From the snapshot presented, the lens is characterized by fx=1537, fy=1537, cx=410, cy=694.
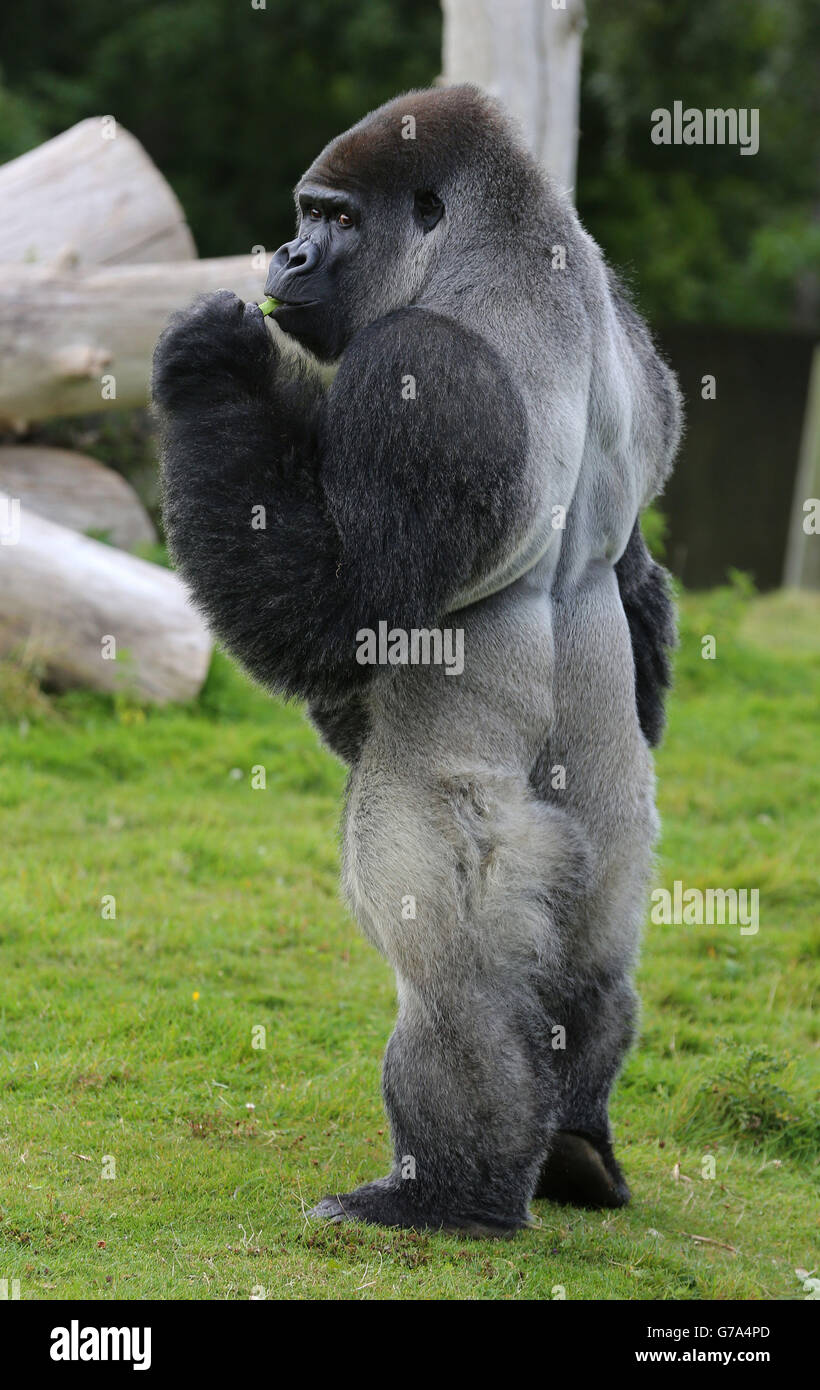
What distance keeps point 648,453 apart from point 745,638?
23.5ft

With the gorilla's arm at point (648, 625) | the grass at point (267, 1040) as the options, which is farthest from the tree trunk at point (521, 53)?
the gorilla's arm at point (648, 625)

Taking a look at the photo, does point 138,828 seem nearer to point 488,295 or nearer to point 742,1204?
point 742,1204

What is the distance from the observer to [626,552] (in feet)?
12.9

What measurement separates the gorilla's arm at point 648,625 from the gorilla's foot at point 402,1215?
4.39 ft

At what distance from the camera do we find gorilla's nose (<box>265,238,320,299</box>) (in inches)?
132

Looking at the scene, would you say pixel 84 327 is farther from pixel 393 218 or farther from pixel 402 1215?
pixel 402 1215

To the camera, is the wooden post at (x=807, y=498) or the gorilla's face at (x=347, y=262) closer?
the gorilla's face at (x=347, y=262)

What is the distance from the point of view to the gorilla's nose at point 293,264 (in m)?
3.35

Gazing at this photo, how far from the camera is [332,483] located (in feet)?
10.5

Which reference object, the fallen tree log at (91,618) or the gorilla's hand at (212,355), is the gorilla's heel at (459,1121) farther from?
the fallen tree log at (91,618)

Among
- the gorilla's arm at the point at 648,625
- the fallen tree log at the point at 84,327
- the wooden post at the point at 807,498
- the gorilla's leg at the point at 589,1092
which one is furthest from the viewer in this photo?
the wooden post at the point at 807,498

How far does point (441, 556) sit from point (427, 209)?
2.72 feet

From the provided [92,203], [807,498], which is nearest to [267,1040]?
[92,203]

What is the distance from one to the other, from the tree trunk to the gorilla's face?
4.81 metres
